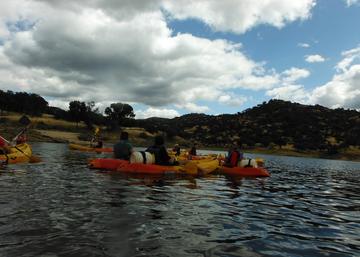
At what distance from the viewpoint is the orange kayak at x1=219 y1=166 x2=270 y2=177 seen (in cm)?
2534

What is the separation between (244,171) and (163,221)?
15968 mm

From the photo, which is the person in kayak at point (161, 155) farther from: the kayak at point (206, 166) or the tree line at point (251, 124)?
the tree line at point (251, 124)

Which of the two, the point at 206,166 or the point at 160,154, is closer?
the point at 160,154

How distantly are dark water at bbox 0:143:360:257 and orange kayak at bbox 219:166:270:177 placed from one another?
8125 mm

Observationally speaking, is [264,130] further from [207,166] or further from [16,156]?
[16,156]

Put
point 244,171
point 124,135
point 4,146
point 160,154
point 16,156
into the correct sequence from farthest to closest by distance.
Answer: point 244,171
point 16,156
point 124,135
point 160,154
point 4,146

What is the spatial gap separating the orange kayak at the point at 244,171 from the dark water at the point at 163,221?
8125 mm

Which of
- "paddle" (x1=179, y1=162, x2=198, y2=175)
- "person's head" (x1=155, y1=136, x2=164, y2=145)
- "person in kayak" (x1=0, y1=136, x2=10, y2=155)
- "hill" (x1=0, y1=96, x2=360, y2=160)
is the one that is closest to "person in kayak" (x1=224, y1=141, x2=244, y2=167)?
"paddle" (x1=179, y1=162, x2=198, y2=175)

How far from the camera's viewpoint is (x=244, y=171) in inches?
1001

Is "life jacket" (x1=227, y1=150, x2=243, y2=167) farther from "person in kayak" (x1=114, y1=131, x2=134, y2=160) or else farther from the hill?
the hill

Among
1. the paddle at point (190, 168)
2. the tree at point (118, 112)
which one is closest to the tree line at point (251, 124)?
the tree at point (118, 112)

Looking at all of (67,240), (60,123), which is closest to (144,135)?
(60,123)

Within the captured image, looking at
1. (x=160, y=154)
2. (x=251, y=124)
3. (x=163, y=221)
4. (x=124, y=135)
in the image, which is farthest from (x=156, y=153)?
(x=251, y=124)

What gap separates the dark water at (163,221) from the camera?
7.70 meters
